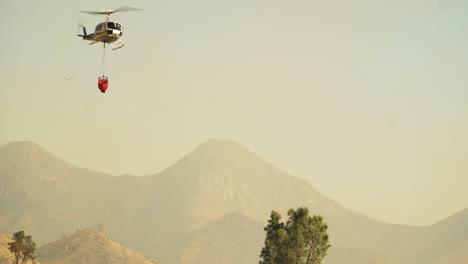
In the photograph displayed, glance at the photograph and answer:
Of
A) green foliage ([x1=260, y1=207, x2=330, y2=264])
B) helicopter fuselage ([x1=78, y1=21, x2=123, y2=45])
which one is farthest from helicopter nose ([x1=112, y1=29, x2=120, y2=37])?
green foliage ([x1=260, y1=207, x2=330, y2=264])

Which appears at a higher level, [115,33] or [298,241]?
[115,33]

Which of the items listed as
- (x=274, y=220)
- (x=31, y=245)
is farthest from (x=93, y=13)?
(x=31, y=245)

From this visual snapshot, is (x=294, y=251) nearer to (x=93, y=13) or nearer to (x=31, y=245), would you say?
(x=93, y=13)

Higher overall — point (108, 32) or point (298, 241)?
point (108, 32)

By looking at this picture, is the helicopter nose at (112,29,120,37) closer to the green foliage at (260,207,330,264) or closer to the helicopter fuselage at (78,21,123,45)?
the helicopter fuselage at (78,21,123,45)

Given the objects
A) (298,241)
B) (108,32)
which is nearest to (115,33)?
(108,32)

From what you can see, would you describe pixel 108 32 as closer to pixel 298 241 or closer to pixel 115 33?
pixel 115 33

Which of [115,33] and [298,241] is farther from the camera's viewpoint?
[298,241]

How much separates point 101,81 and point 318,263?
3618 cm

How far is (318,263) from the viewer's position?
85.4m

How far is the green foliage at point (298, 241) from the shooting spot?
280 ft

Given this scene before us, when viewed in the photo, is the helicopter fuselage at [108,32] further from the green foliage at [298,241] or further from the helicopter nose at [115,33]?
the green foliage at [298,241]

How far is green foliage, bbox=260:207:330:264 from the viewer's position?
8525cm

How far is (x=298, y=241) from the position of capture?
85438 millimetres
